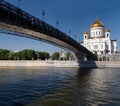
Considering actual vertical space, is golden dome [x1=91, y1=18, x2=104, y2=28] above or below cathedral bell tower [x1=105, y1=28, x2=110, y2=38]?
above

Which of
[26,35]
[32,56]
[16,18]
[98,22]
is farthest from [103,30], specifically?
[16,18]

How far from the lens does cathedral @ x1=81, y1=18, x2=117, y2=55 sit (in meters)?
138

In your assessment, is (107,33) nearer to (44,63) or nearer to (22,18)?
(44,63)

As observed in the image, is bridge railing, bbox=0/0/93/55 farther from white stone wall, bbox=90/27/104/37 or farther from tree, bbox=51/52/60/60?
white stone wall, bbox=90/27/104/37

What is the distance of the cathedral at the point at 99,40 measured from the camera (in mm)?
138500

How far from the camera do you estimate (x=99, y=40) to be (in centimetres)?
13988

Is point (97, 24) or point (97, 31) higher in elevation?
point (97, 24)

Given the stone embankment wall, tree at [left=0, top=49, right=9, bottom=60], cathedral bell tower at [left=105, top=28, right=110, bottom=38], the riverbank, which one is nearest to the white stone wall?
cathedral bell tower at [left=105, top=28, right=110, bottom=38]

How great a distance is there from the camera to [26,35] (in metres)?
33.3

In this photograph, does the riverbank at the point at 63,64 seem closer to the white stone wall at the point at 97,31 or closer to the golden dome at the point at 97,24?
the white stone wall at the point at 97,31

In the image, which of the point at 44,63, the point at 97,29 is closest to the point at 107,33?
the point at 97,29

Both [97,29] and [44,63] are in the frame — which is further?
[97,29]

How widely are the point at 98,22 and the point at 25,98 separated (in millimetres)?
133469

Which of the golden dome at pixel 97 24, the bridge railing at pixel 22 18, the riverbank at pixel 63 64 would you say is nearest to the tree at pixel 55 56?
the golden dome at pixel 97 24
